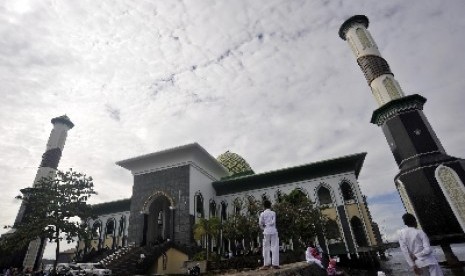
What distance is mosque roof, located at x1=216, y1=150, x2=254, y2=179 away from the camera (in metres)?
29.6

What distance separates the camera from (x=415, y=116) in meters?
18.3

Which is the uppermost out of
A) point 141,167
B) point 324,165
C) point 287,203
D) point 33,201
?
point 141,167

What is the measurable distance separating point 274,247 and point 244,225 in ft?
31.5

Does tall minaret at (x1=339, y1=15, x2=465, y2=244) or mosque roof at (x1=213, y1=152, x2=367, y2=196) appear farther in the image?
mosque roof at (x1=213, y1=152, x2=367, y2=196)

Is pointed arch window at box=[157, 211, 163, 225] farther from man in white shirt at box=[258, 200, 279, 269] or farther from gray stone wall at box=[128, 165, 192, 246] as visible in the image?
man in white shirt at box=[258, 200, 279, 269]

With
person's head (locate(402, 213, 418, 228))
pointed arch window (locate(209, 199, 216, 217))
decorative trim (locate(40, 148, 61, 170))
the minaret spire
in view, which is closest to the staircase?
pointed arch window (locate(209, 199, 216, 217))

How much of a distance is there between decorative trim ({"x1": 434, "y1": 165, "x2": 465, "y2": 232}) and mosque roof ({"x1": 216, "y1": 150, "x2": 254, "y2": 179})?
662 inches

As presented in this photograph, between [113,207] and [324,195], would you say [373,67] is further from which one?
[113,207]

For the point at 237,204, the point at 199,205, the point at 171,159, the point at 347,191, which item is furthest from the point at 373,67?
the point at 171,159

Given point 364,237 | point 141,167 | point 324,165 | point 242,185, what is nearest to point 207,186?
point 242,185

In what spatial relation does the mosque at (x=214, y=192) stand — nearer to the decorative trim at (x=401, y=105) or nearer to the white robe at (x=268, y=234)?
the decorative trim at (x=401, y=105)

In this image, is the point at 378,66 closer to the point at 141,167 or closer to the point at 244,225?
the point at 244,225

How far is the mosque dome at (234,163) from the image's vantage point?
97.2 feet

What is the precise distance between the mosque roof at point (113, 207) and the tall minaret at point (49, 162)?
5.20 metres
